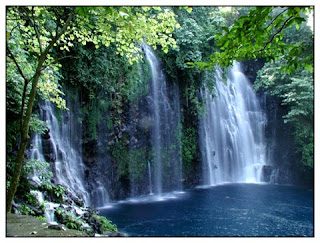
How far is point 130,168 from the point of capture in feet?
34.8

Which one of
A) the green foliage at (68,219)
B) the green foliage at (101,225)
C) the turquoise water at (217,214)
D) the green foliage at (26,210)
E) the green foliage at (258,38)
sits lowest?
the turquoise water at (217,214)

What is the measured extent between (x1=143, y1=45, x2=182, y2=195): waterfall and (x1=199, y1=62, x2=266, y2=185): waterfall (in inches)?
67.8

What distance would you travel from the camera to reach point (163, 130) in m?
11.9

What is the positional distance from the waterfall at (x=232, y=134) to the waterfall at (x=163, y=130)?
172cm

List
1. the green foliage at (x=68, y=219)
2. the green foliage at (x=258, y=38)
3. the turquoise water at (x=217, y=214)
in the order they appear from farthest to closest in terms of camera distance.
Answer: the turquoise water at (x=217, y=214) < the green foliage at (x=68, y=219) < the green foliage at (x=258, y=38)

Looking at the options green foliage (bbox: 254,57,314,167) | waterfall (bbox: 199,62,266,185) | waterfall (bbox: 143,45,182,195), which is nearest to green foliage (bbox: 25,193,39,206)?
waterfall (bbox: 143,45,182,195)

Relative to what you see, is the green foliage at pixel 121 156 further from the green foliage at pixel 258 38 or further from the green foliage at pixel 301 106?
the green foliage at pixel 301 106

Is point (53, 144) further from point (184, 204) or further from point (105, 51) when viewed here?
point (184, 204)

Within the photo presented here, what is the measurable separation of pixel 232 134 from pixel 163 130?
15.6ft

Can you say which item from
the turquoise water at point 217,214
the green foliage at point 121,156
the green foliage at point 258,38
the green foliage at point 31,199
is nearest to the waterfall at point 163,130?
the turquoise water at point 217,214

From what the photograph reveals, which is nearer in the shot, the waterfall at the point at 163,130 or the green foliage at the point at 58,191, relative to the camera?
the green foliage at the point at 58,191

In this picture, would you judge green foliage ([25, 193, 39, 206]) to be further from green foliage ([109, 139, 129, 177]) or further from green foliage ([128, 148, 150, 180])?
green foliage ([128, 148, 150, 180])

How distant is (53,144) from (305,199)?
30.4 feet

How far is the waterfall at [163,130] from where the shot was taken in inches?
452
